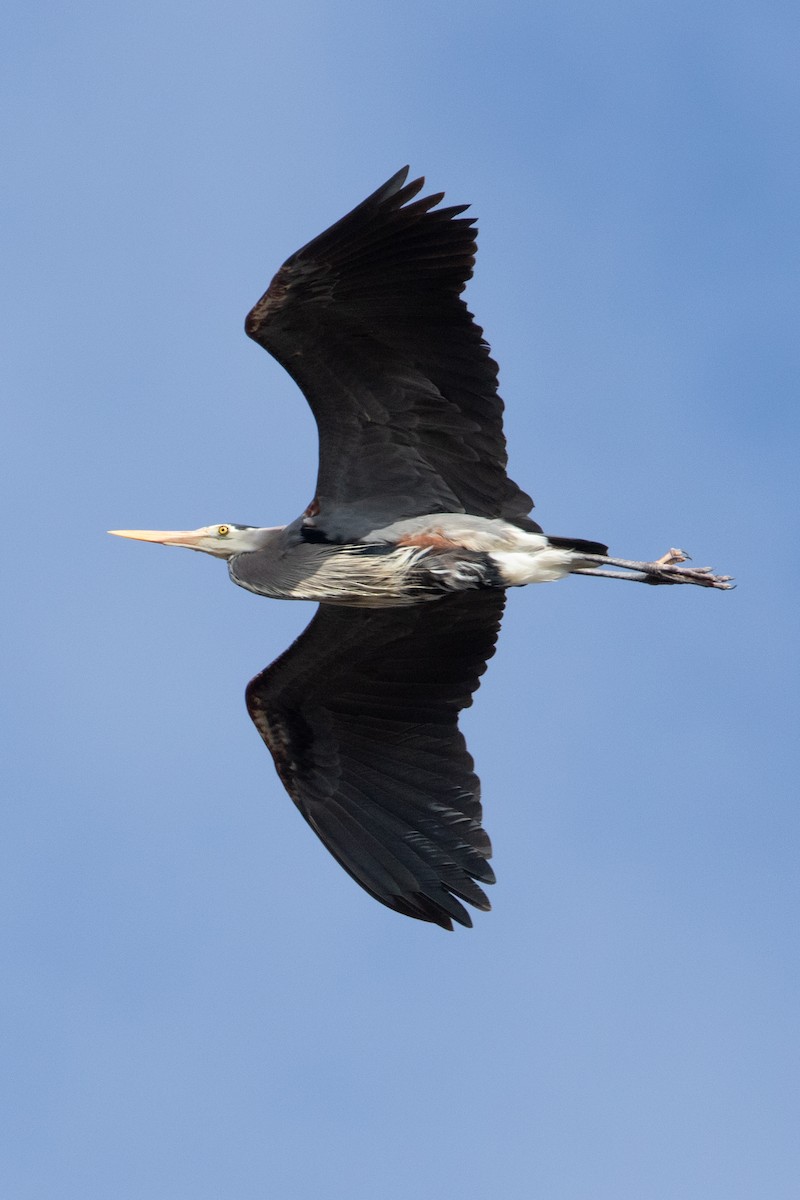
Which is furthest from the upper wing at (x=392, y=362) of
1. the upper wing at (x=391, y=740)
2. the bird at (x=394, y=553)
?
the upper wing at (x=391, y=740)

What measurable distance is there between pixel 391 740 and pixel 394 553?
1618 millimetres

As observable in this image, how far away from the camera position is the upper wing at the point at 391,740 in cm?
1302

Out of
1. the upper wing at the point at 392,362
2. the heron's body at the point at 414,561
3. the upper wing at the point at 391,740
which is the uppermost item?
the upper wing at the point at 392,362

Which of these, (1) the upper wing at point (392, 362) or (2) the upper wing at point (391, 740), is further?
(2) the upper wing at point (391, 740)

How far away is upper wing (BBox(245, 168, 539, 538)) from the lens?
37.6 ft

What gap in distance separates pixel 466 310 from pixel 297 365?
1154mm

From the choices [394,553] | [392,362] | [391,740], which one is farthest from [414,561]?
[391,740]

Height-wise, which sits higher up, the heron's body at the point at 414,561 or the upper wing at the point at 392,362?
the upper wing at the point at 392,362

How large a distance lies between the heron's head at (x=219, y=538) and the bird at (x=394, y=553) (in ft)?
0.04

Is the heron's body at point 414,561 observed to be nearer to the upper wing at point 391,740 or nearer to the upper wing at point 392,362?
the upper wing at point 392,362

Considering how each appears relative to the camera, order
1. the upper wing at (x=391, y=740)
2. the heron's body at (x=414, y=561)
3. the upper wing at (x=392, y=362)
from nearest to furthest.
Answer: the upper wing at (x=392, y=362) → the heron's body at (x=414, y=561) → the upper wing at (x=391, y=740)

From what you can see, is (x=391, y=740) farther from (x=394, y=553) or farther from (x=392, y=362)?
(x=392, y=362)

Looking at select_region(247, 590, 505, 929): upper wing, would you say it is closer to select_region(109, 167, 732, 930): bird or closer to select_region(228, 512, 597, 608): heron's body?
select_region(109, 167, 732, 930): bird

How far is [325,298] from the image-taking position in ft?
38.2
